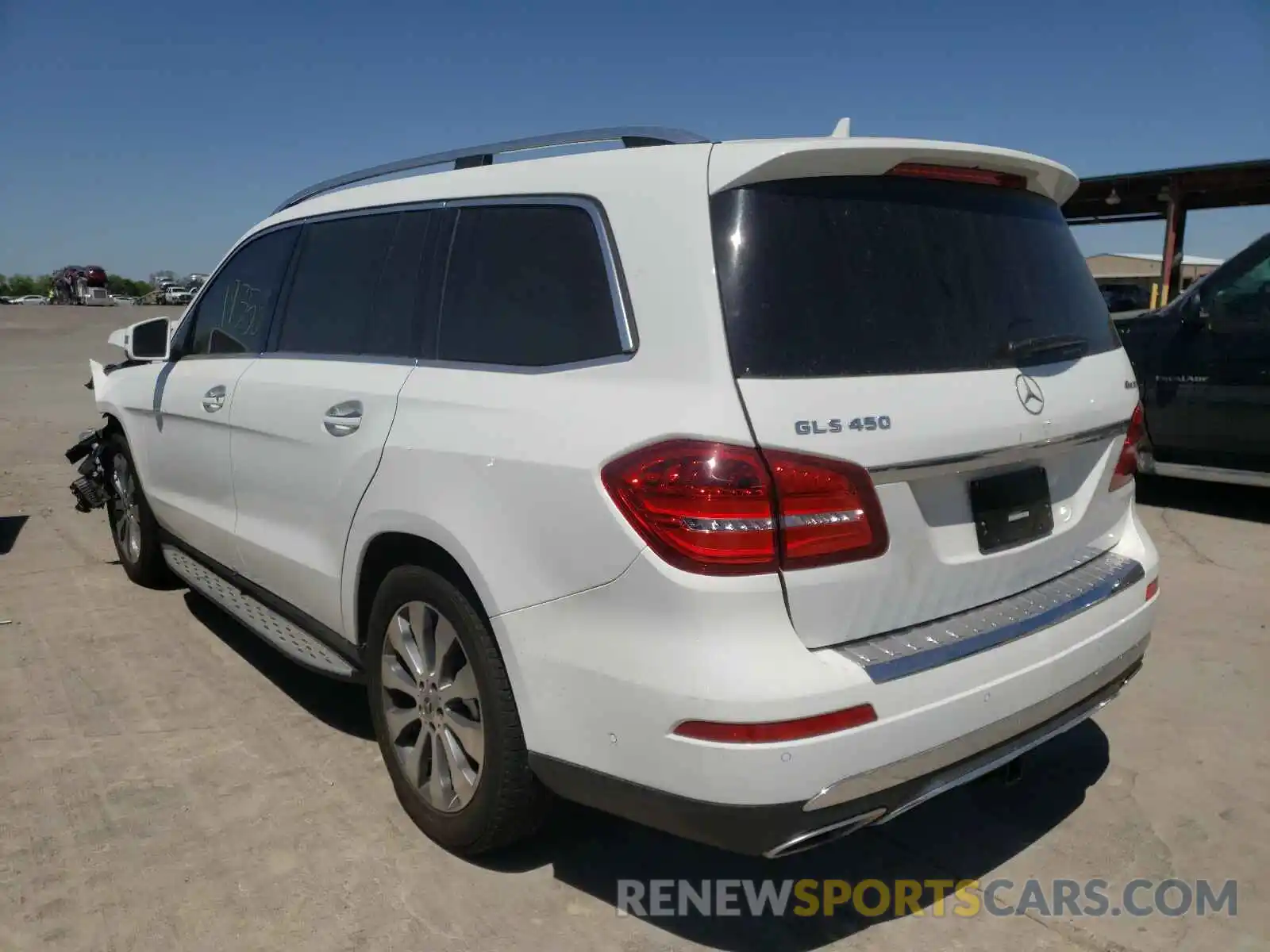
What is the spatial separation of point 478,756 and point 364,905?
51 cm

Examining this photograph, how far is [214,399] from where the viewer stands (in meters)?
4.16

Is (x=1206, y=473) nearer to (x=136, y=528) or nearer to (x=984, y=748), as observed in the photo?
(x=984, y=748)

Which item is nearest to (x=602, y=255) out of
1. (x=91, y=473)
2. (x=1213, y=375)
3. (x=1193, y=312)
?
(x=91, y=473)

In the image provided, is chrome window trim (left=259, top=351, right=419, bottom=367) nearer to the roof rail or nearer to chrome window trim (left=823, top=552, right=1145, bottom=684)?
the roof rail

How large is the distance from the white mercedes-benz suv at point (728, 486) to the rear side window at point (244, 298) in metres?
0.89

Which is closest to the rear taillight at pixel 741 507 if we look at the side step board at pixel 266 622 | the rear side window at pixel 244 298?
the side step board at pixel 266 622

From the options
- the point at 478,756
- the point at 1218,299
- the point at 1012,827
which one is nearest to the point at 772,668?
the point at 478,756

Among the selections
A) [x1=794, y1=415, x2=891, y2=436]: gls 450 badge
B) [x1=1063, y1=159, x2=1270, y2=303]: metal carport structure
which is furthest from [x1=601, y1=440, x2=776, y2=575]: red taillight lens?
[x1=1063, y1=159, x2=1270, y2=303]: metal carport structure

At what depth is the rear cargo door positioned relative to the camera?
7.41 ft

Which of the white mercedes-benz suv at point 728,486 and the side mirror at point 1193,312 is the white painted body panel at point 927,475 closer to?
the white mercedes-benz suv at point 728,486

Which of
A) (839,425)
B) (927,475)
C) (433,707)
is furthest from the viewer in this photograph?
(433,707)

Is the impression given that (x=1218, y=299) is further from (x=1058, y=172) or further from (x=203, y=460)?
(x=203, y=460)

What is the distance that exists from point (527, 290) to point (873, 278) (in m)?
Result: 0.91

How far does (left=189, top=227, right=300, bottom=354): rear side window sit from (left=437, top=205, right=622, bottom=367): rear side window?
1.34 metres
